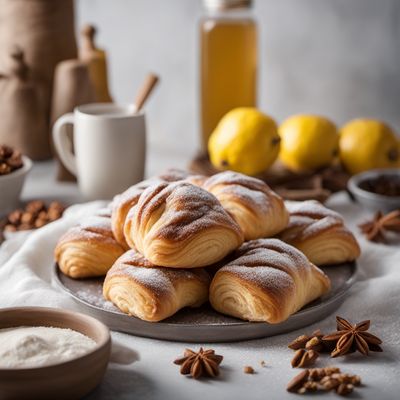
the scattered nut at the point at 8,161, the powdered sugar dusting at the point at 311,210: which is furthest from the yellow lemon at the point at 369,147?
the scattered nut at the point at 8,161

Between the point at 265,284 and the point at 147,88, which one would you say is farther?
the point at 147,88

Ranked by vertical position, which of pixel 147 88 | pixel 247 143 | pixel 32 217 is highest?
pixel 147 88

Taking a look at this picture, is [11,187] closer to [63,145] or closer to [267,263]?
[63,145]

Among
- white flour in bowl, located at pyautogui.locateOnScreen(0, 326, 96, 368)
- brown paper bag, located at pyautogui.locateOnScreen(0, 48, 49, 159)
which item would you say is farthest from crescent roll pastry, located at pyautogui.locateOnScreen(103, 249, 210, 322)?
brown paper bag, located at pyautogui.locateOnScreen(0, 48, 49, 159)

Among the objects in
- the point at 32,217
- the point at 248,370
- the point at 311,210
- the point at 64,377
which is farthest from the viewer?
the point at 32,217

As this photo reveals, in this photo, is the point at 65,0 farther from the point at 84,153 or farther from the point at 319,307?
the point at 319,307

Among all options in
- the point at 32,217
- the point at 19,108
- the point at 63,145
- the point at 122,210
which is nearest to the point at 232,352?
the point at 122,210
